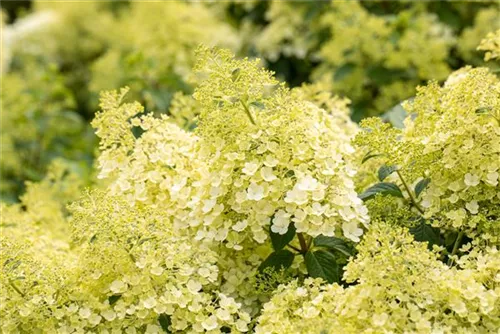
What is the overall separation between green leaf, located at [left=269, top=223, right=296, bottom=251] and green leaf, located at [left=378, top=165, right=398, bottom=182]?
0.26m

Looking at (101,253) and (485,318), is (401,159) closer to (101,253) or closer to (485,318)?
(485,318)

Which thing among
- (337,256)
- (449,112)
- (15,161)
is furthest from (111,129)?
(15,161)

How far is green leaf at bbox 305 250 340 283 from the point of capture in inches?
70.3

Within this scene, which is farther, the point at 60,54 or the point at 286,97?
the point at 60,54

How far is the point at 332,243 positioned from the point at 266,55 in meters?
2.68

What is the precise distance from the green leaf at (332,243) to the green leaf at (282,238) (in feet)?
0.29

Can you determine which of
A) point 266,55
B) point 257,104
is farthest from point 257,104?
point 266,55

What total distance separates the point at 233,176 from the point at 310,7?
2393 millimetres

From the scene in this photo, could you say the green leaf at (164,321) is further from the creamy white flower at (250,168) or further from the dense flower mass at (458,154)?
the dense flower mass at (458,154)

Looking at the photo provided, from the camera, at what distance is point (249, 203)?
1747mm

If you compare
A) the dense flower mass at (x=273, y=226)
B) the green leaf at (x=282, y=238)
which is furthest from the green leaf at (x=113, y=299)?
the green leaf at (x=282, y=238)

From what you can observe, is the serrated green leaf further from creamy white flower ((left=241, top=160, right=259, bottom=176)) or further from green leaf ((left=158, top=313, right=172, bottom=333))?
green leaf ((left=158, top=313, right=172, bottom=333))

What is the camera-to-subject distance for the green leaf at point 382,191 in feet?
6.10

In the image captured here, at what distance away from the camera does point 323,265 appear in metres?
→ 1.80
